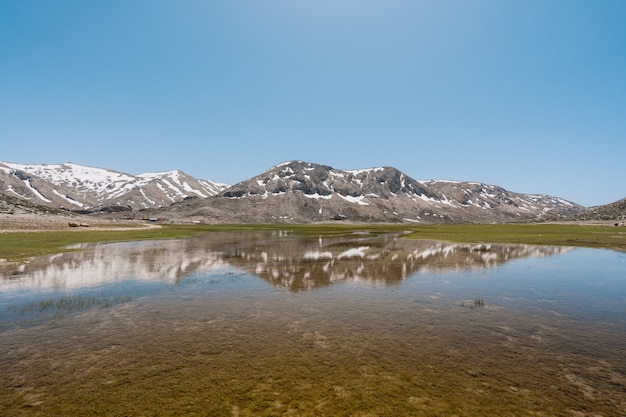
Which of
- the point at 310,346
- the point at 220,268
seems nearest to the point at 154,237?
the point at 220,268

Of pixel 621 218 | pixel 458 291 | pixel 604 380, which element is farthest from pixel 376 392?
pixel 621 218

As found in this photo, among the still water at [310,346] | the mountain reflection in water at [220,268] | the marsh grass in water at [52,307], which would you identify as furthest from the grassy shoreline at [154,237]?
the marsh grass in water at [52,307]

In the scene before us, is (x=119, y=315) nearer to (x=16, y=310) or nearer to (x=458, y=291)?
(x=16, y=310)

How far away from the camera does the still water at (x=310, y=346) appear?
1015cm

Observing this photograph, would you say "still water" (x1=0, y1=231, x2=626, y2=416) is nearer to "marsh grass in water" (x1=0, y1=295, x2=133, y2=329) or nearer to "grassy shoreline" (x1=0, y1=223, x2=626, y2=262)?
"marsh grass in water" (x1=0, y1=295, x2=133, y2=329)

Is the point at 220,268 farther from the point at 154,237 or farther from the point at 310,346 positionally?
the point at 154,237

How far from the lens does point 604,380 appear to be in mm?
11719

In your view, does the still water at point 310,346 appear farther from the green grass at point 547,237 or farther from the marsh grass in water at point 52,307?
the green grass at point 547,237

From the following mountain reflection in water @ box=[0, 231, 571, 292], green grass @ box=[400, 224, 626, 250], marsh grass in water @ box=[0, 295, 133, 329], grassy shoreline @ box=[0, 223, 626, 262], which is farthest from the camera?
green grass @ box=[400, 224, 626, 250]

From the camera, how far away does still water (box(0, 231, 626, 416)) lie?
10.1m

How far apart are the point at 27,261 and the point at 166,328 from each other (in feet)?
111

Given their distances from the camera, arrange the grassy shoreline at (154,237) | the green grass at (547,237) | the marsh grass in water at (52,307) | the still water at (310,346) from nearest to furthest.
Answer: the still water at (310,346)
the marsh grass in water at (52,307)
the grassy shoreline at (154,237)
the green grass at (547,237)

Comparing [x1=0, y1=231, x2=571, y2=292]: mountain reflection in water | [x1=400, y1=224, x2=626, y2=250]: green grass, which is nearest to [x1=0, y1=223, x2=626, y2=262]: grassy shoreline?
[x1=400, y1=224, x2=626, y2=250]: green grass

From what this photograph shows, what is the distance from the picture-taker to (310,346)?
1495 centimetres
